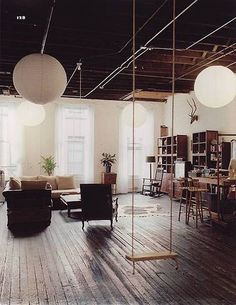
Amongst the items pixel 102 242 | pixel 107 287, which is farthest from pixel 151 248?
pixel 107 287

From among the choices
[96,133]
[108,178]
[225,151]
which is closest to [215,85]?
[225,151]

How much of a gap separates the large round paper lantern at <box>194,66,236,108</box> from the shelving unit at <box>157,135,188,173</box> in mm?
6730

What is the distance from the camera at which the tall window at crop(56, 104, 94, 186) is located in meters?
12.4

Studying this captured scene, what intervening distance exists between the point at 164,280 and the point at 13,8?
4.06 m

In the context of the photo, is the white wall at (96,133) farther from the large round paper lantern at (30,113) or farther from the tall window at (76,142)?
the large round paper lantern at (30,113)

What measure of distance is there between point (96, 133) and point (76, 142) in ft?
2.64

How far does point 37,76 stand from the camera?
434 cm

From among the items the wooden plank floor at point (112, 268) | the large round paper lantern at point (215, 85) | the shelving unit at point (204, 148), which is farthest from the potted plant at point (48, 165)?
the large round paper lantern at point (215, 85)

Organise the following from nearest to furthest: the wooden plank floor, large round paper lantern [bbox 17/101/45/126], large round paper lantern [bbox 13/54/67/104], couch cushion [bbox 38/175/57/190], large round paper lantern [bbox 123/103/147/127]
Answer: the wooden plank floor, large round paper lantern [bbox 13/54/67/104], large round paper lantern [bbox 17/101/45/126], large round paper lantern [bbox 123/103/147/127], couch cushion [bbox 38/175/57/190]

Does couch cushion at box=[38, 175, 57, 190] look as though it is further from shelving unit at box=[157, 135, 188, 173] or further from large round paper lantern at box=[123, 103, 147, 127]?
shelving unit at box=[157, 135, 188, 173]

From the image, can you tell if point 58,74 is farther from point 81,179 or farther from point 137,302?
point 81,179

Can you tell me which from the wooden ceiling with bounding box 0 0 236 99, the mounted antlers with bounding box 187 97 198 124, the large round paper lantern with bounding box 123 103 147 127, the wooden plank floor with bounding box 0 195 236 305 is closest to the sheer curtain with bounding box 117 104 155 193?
the mounted antlers with bounding box 187 97 198 124

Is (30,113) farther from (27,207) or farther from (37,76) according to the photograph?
(37,76)

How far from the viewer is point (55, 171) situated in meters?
12.3
